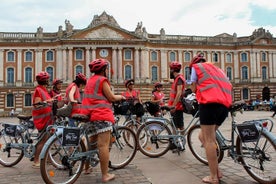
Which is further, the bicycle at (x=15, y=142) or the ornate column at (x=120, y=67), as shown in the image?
the ornate column at (x=120, y=67)

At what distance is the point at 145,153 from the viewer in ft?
20.4

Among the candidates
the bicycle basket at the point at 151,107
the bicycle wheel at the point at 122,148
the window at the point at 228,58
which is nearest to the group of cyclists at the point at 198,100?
the bicycle wheel at the point at 122,148

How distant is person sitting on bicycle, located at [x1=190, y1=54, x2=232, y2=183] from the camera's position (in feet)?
13.3

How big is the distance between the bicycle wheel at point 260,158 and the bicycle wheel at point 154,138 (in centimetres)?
195

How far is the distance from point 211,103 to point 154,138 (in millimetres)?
2247

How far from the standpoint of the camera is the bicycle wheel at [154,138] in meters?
6.04

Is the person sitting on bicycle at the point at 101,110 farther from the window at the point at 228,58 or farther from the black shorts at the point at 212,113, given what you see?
the window at the point at 228,58

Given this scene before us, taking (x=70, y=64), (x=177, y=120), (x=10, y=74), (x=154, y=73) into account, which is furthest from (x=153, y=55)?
(x=177, y=120)

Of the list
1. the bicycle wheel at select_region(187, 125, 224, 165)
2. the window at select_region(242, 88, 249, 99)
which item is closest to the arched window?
the window at select_region(242, 88, 249, 99)

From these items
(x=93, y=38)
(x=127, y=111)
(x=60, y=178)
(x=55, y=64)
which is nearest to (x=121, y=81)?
(x=93, y=38)

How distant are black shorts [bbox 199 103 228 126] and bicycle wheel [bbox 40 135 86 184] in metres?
1.88

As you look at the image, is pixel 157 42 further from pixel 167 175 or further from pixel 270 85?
pixel 167 175

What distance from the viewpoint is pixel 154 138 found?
6008 millimetres

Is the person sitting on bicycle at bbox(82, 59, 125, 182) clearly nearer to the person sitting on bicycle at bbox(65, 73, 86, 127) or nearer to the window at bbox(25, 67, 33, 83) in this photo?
the person sitting on bicycle at bbox(65, 73, 86, 127)
